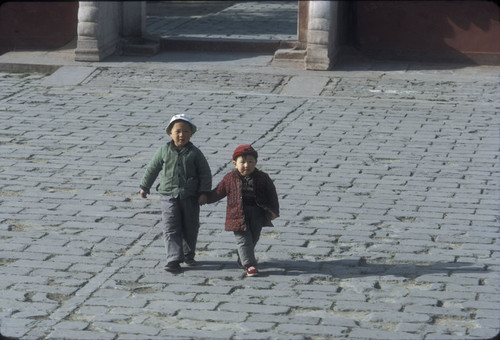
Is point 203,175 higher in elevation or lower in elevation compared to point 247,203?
higher

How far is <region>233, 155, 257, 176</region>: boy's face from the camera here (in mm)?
7105

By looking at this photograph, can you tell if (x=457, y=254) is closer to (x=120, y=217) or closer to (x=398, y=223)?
(x=398, y=223)

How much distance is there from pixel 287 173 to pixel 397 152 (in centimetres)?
155

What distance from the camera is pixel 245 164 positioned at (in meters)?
7.11

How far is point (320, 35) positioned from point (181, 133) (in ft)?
27.3

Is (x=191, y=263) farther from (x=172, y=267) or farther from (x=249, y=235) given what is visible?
(x=249, y=235)

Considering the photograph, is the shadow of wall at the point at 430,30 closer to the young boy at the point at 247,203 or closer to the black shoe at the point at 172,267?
the young boy at the point at 247,203

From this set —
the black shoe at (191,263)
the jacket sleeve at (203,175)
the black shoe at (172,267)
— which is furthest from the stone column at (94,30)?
the black shoe at (172,267)

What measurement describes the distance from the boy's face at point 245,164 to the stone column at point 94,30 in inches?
357

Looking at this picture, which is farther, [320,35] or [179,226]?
[320,35]

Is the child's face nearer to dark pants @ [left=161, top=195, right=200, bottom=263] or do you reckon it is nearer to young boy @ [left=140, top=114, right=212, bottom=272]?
young boy @ [left=140, top=114, right=212, bottom=272]

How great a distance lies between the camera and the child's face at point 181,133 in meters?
7.24

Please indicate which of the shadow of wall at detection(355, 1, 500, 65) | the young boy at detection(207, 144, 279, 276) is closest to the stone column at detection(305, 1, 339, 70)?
the shadow of wall at detection(355, 1, 500, 65)

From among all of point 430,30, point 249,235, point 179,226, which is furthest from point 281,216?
point 430,30
